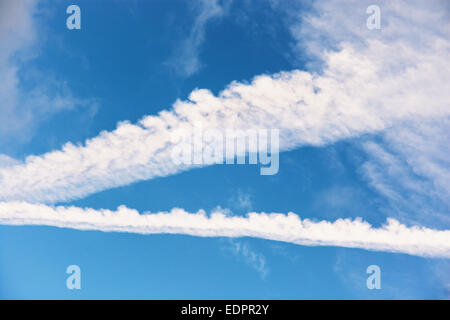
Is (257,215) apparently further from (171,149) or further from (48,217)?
(48,217)

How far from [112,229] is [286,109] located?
13.1ft

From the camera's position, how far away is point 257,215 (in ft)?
26.3
